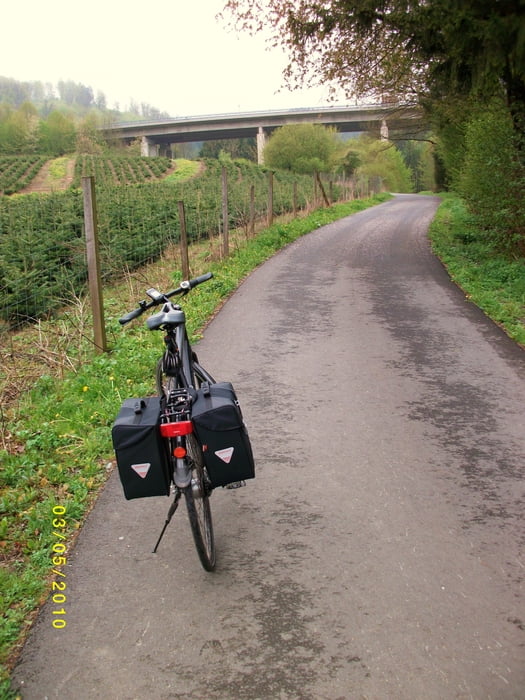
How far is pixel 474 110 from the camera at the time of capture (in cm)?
1609

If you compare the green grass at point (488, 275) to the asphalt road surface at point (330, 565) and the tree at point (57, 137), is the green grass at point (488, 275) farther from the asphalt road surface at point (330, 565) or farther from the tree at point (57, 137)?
the tree at point (57, 137)

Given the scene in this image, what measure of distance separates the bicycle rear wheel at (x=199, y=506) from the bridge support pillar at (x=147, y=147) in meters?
Result: 102

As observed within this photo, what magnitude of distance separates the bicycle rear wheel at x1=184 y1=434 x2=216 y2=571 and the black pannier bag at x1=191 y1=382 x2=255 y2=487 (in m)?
0.07

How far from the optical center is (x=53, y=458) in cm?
497

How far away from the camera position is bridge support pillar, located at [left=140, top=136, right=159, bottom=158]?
332 ft

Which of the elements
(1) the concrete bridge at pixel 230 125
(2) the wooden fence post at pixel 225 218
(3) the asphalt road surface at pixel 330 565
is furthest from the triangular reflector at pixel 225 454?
(1) the concrete bridge at pixel 230 125

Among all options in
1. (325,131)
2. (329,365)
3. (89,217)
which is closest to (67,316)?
(89,217)

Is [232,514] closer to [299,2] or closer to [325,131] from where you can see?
[299,2]

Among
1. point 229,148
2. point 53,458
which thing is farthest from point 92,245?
point 229,148

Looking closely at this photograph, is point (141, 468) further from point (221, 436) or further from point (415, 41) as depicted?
point (415, 41)

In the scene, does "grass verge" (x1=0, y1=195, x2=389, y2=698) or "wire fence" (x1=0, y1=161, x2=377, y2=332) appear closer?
"grass verge" (x1=0, y1=195, x2=389, y2=698)

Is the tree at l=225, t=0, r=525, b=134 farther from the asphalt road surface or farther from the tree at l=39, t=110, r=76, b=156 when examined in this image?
the tree at l=39, t=110, r=76, b=156

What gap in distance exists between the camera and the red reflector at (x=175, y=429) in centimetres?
321

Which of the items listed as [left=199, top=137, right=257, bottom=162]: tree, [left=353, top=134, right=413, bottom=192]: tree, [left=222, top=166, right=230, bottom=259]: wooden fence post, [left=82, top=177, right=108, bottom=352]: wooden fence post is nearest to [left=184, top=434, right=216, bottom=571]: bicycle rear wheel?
[left=82, top=177, right=108, bottom=352]: wooden fence post
